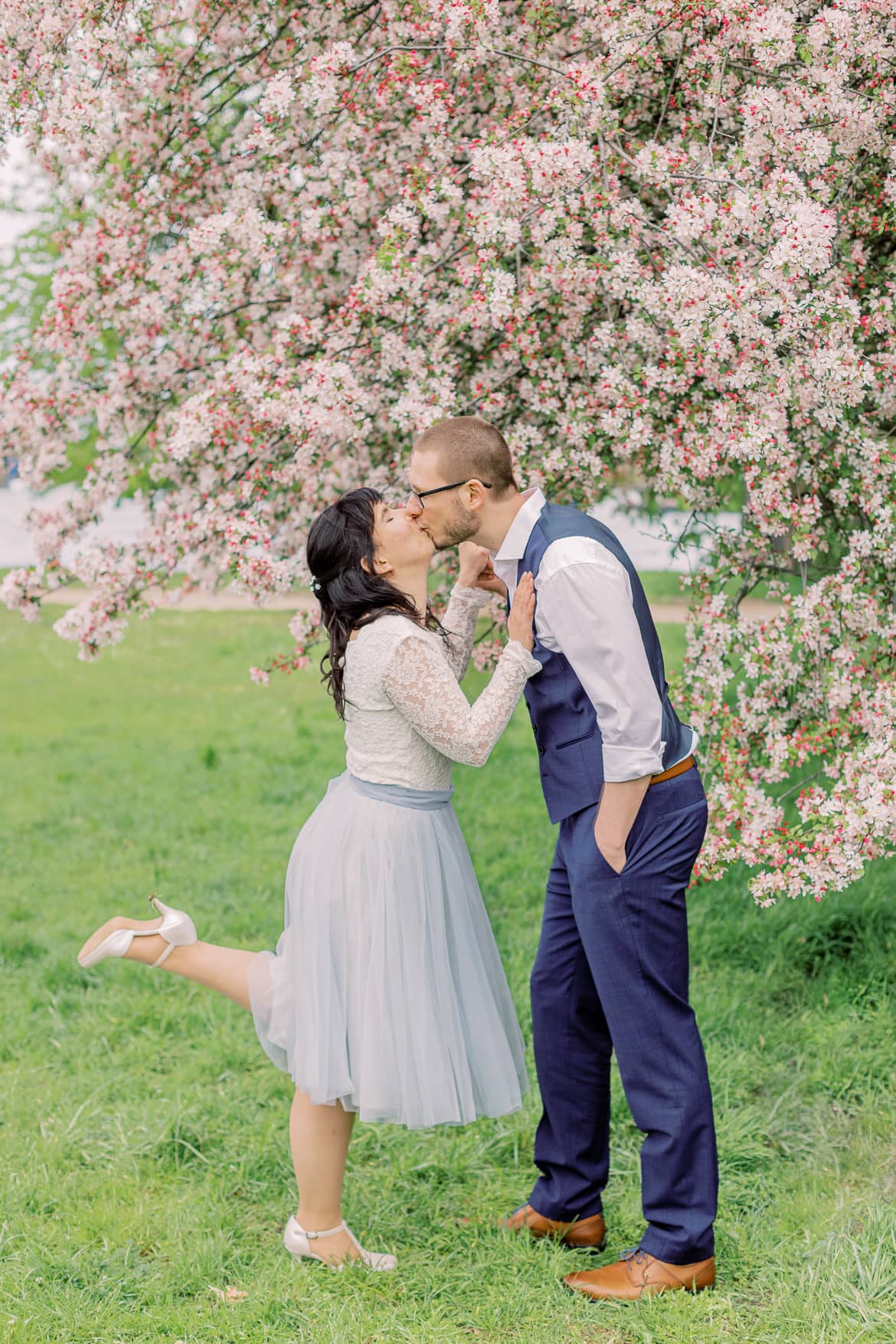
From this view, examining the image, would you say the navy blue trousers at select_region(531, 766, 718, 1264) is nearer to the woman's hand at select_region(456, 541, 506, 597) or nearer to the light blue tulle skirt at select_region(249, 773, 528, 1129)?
the light blue tulle skirt at select_region(249, 773, 528, 1129)

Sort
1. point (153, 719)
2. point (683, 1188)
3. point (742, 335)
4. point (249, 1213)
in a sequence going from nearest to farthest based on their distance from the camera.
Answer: point (683, 1188) < point (742, 335) < point (249, 1213) < point (153, 719)

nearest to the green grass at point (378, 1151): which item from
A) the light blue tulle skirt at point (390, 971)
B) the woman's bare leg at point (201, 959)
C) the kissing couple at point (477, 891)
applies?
the kissing couple at point (477, 891)

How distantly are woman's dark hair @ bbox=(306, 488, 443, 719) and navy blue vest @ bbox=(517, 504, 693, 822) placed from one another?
1.20ft

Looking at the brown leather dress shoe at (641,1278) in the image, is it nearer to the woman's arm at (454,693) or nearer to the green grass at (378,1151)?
the green grass at (378,1151)

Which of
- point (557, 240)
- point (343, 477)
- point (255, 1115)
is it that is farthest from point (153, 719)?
point (557, 240)

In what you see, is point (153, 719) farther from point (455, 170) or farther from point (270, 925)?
point (455, 170)

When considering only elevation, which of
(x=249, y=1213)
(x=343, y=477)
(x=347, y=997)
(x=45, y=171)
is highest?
(x=45, y=171)

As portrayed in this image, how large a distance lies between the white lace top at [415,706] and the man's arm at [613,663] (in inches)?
7.6

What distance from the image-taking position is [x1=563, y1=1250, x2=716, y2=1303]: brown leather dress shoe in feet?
10.6

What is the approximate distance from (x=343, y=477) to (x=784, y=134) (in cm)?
221

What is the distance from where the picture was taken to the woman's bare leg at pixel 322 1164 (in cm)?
340

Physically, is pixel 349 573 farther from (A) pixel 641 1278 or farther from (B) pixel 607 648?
(A) pixel 641 1278

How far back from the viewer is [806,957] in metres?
5.22

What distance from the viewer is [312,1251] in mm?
3459
